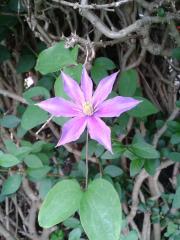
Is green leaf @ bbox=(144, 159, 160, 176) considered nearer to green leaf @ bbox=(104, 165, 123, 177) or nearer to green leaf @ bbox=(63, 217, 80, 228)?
green leaf @ bbox=(104, 165, 123, 177)

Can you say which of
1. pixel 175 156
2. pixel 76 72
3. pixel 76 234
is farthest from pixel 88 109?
pixel 76 234

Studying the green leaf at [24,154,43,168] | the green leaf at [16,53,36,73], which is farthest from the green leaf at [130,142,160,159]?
the green leaf at [16,53,36,73]

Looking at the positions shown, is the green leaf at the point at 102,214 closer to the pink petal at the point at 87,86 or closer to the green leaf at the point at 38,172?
the pink petal at the point at 87,86

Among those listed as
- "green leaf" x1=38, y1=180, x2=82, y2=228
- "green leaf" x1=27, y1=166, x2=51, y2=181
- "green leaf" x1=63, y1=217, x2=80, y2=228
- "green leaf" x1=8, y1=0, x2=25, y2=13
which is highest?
"green leaf" x1=8, y1=0, x2=25, y2=13

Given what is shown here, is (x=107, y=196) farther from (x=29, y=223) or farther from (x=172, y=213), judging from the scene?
(x=29, y=223)

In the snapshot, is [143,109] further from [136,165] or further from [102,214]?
[102,214]

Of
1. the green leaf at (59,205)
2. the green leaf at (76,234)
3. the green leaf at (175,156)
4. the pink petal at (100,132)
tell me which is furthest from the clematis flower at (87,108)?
the green leaf at (76,234)
